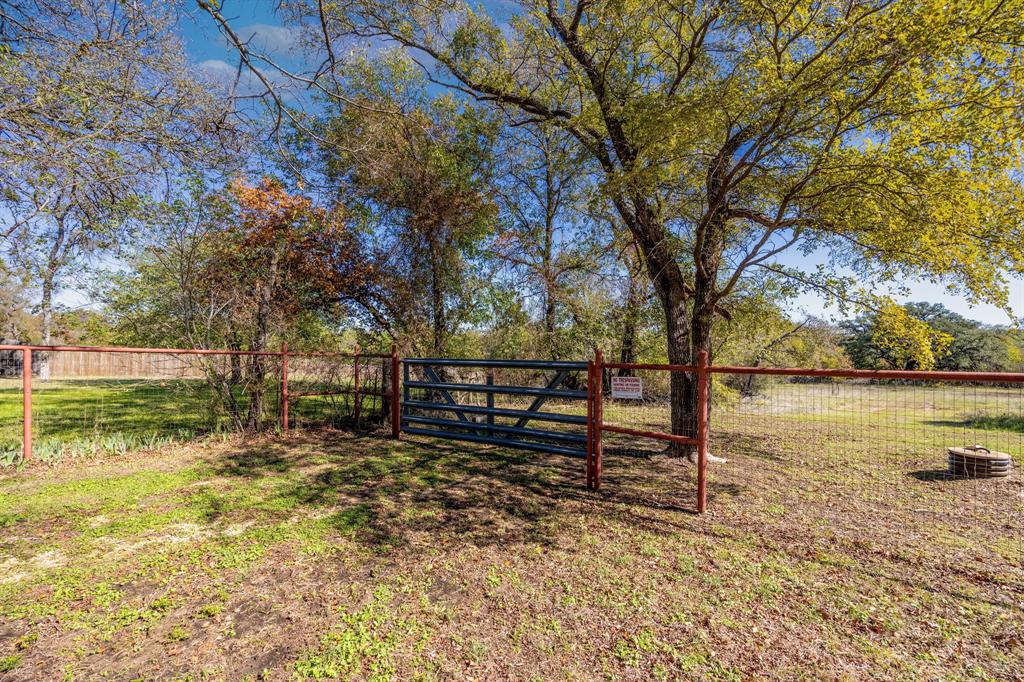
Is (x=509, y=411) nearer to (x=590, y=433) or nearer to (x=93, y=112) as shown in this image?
(x=590, y=433)

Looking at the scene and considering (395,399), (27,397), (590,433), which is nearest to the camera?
(590,433)

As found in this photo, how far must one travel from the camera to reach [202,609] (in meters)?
2.51

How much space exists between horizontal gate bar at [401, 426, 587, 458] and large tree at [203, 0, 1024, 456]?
6.58 ft

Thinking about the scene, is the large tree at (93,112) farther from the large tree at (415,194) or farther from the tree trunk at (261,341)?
the large tree at (415,194)

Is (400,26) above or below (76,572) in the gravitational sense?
above

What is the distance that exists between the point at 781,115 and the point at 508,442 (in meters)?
4.98

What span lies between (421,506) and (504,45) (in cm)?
806

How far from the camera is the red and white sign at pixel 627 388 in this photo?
4.59 m

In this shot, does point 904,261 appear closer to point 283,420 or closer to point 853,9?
point 853,9

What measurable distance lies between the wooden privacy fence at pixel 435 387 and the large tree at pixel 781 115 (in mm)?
1934

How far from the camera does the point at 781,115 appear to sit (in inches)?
173

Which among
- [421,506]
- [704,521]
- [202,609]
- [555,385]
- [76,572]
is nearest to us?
[202,609]

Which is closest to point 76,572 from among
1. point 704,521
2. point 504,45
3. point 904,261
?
point 704,521

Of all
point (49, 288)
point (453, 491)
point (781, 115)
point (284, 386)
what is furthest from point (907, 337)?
point (49, 288)
